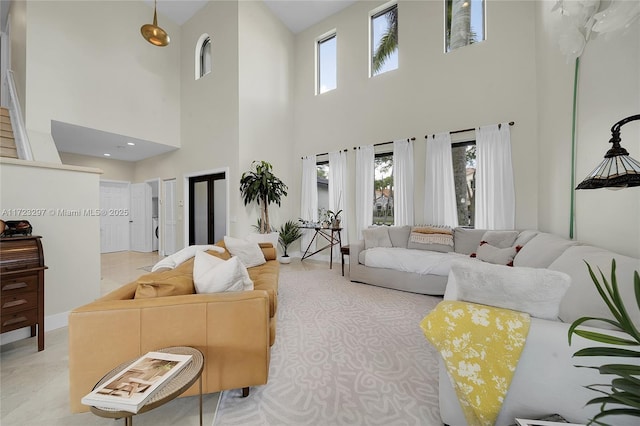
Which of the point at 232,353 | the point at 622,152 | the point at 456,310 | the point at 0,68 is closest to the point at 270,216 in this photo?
the point at 232,353

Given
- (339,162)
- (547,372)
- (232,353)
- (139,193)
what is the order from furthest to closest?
(139,193) → (339,162) → (232,353) → (547,372)

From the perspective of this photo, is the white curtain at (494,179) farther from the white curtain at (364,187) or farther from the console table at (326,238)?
the console table at (326,238)

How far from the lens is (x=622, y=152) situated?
1.17 m

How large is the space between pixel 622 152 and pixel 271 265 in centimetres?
304

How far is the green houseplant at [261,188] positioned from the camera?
15.5ft

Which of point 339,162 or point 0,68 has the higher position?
point 0,68

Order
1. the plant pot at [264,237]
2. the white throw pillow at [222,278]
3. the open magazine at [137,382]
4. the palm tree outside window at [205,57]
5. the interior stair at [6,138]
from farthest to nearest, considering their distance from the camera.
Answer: the palm tree outside window at [205,57] < the plant pot at [264,237] < the interior stair at [6,138] < the white throw pillow at [222,278] < the open magazine at [137,382]

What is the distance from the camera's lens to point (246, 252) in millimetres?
3119

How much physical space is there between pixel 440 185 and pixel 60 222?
513cm

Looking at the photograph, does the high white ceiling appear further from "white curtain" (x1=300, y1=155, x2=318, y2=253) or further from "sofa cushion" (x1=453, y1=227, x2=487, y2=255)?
"sofa cushion" (x1=453, y1=227, x2=487, y2=255)

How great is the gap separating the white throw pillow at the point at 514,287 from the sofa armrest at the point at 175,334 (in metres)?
1.14

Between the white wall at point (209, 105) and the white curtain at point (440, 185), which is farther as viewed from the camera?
the white wall at point (209, 105)

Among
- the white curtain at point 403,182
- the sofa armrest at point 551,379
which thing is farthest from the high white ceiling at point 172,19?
the sofa armrest at point 551,379

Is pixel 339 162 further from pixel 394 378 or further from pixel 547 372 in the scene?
pixel 547 372
